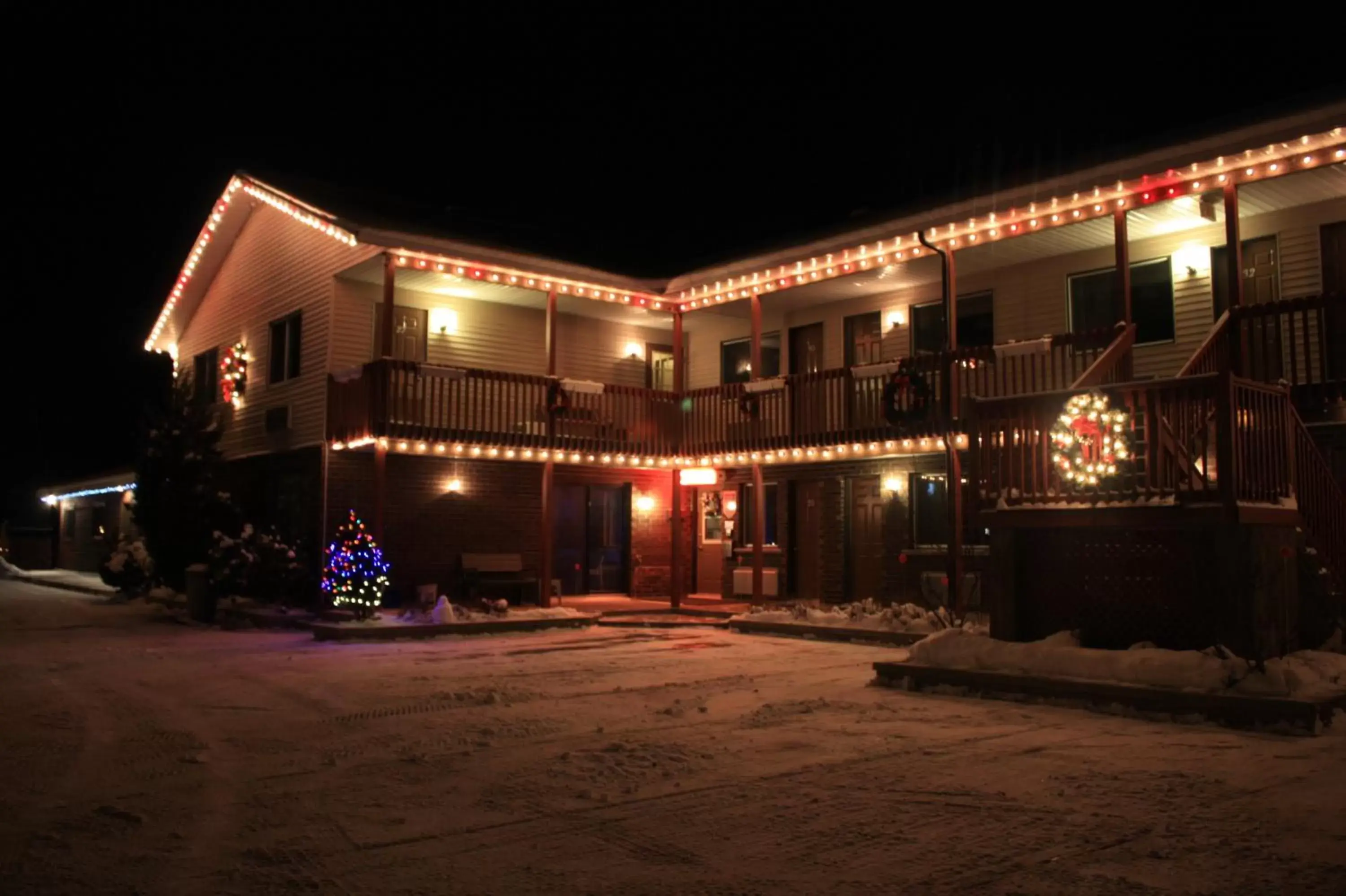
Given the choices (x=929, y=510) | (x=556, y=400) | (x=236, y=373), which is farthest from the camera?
(x=236, y=373)

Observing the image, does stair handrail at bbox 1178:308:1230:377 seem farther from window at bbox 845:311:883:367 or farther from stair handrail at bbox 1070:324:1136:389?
window at bbox 845:311:883:367

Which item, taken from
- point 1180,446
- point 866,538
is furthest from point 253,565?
point 1180,446

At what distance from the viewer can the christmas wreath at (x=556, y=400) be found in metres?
19.0

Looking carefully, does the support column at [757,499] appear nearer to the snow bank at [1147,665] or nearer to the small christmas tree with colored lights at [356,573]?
the small christmas tree with colored lights at [356,573]

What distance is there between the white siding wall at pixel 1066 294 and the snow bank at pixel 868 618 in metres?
4.93

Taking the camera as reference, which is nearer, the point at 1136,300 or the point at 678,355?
the point at 1136,300

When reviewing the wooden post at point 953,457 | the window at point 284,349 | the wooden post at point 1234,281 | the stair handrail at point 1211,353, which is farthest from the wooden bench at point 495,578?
the wooden post at point 1234,281

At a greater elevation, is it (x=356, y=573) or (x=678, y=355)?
(x=678, y=355)

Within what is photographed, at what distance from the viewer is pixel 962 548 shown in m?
16.8

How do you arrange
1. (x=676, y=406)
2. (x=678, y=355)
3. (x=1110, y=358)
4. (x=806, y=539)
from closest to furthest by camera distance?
(x=1110, y=358)
(x=806, y=539)
(x=676, y=406)
(x=678, y=355)

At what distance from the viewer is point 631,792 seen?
657cm

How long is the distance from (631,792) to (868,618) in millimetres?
9516

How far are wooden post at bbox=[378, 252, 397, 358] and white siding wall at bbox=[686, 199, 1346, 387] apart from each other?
6.58 metres

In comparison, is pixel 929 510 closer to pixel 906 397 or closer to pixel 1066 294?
pixel 906 397
